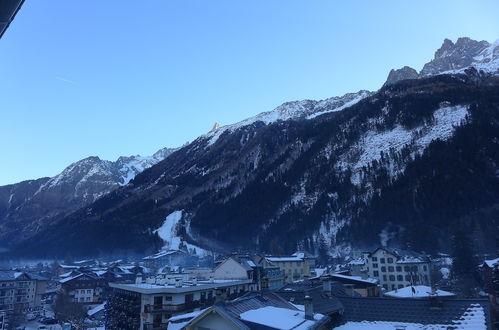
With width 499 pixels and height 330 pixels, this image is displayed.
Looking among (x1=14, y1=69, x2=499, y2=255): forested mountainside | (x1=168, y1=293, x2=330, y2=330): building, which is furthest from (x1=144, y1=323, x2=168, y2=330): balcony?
(x1=14, y1=69, x2=499, y2=255): forested mountainside

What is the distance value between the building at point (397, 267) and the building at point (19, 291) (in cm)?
8181

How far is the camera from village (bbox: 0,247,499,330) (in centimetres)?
2055

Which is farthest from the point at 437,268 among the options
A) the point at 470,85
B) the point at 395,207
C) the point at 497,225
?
the point at 470,85

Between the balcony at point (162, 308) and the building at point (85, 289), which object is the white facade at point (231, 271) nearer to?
the balcony at point (162, 308)

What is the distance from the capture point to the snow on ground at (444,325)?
760 inches

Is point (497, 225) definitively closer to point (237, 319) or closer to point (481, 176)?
point (481, 176)

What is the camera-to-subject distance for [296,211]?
541ft

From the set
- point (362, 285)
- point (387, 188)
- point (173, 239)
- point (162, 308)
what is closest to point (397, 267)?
point (362, 285)

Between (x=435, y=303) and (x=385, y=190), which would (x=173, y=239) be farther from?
(x=435, y=303)

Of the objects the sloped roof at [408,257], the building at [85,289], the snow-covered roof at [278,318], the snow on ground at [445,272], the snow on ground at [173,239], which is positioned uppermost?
the snow on ground at [173,239]

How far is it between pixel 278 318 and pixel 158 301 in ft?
104

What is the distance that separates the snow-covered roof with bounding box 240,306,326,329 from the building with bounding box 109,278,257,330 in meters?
21.8

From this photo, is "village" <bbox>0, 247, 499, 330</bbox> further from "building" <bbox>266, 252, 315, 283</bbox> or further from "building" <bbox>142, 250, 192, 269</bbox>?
"building" <bbox>142, 250, 192, 269</bbox>

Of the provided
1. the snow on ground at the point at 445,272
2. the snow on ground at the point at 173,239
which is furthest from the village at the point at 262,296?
the snow on ground at the point at 173,239
